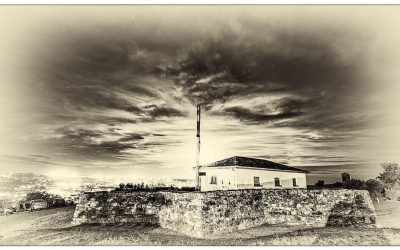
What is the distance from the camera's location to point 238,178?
470 inches

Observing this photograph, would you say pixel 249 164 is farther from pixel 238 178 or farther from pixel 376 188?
pixel 376 188

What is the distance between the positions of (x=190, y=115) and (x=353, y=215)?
24.7 ft

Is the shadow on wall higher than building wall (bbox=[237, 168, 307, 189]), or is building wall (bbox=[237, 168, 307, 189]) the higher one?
building wall (bbox=[237, 168, 307, 189])

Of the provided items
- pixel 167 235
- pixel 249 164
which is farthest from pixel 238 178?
pixel 167 235

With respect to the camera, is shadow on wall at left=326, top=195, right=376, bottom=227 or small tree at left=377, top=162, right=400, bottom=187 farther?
small tree at left=377, top=162, right=400, bottom=187

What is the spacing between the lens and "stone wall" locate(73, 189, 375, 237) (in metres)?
8.42

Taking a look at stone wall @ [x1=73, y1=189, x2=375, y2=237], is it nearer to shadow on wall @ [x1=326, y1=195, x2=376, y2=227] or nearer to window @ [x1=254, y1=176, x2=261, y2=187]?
shadow on wall @ [x1=326, y1=195, x2=376, y2=227]

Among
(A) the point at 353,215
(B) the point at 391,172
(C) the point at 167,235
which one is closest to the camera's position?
(C) the point at 167,235

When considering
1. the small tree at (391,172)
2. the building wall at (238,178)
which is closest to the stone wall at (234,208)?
the small tree at (391,172)

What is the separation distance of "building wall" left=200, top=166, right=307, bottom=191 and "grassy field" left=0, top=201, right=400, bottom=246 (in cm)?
318

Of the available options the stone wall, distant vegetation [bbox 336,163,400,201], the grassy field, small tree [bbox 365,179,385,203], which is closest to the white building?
the stone wall

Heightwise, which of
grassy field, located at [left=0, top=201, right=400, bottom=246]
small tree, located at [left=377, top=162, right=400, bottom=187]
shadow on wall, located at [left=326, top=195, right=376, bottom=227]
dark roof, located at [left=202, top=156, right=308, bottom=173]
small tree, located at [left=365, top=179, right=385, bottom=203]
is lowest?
grassy field, located at [left=0, top=201, right=400, bottom=246]

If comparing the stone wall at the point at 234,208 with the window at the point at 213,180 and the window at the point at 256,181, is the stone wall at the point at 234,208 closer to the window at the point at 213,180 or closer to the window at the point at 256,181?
the window at the point at 256,181

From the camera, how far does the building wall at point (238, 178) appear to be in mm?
11938
